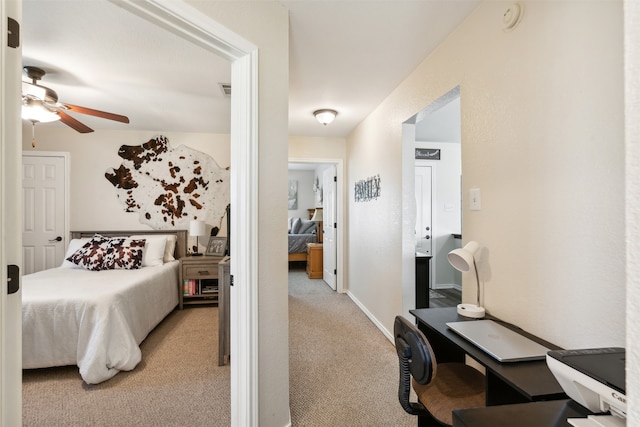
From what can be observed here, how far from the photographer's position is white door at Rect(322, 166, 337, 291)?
4691mm

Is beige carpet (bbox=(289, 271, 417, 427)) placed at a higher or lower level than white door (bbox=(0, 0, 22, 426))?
lower

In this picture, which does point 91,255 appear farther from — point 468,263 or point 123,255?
point 468,263

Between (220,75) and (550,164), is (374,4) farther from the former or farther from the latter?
(220,75)

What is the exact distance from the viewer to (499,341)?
1.19 m

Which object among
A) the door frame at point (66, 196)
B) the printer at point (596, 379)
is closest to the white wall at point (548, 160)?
the printer at point (596, 379)

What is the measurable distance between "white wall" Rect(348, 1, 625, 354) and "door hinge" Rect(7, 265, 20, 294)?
1.84 metres

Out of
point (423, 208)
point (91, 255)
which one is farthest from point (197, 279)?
point (423, 208)

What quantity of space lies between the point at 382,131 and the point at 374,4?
153 centimetres

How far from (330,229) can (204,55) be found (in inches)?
127

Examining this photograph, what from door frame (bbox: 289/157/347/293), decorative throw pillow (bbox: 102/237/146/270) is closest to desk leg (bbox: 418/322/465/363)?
door frame (bbox: 289/157/347/293)

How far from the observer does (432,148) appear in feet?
14.9

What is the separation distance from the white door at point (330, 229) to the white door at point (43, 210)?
3.70m

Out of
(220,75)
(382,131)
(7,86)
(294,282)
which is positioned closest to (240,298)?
(7,86)

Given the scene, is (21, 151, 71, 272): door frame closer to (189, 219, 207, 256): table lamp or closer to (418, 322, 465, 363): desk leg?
(189, 219, 207, 256): table lamp
